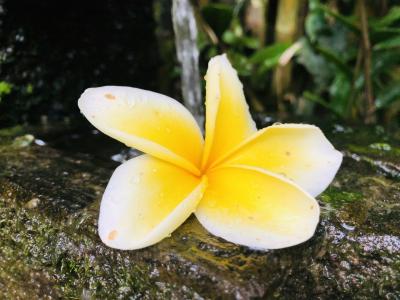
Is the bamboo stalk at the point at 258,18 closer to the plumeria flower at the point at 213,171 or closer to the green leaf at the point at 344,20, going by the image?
the green leaf at the point at 344,20

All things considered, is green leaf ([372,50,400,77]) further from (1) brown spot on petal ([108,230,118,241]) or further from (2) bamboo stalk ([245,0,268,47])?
(1) brown spot on petal ([108,230,118,241])

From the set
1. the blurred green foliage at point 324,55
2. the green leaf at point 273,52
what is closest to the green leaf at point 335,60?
the blurred green foliage at point 324,55

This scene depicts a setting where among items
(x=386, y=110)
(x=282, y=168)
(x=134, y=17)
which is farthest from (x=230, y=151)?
(x=386, y=110)

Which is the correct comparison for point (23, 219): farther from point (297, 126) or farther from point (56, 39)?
point (56, 39)

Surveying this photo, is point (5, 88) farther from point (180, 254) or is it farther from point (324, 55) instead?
point (324, 55)

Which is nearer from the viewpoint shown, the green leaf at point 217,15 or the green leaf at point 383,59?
the green leaf at point 217,15

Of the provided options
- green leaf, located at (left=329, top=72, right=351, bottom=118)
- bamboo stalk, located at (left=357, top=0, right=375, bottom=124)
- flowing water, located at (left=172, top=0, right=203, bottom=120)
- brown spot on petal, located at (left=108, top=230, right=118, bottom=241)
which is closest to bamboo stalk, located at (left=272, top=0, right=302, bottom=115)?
green leaf, located at (left=329, top=72, right=351, bottom=118)
